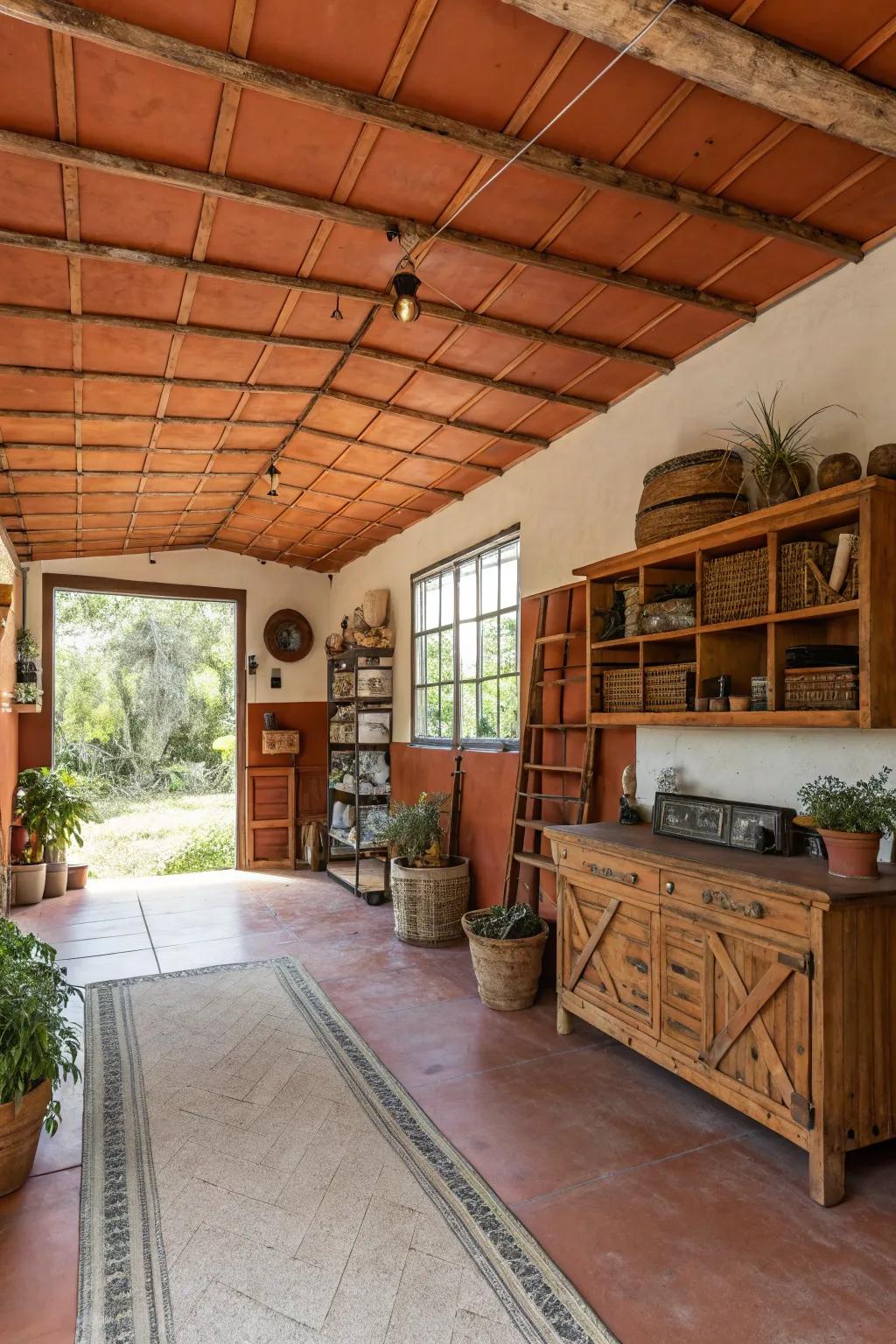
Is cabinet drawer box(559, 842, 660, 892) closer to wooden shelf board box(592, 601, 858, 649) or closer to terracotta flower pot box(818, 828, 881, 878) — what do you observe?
terracotta flower pot box(818, 828, 881, 878)

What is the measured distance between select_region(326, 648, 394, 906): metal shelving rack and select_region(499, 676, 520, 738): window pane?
2017 millimetres

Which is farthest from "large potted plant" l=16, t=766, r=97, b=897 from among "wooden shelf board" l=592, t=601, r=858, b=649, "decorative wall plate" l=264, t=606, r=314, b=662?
"wooden shelf board" l=592, t=601, r=858, b=649

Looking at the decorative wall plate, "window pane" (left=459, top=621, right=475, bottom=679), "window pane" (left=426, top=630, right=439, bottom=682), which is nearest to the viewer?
"window pane" (left=459, top=621, right=475, bottom=679)

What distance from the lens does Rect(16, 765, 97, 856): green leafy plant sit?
22.2 feet

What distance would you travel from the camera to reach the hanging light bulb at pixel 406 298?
2.87 metres

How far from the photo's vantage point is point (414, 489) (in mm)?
5996

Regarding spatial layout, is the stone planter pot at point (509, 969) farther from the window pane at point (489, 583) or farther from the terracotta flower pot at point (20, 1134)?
the window pane at point (489, 583)

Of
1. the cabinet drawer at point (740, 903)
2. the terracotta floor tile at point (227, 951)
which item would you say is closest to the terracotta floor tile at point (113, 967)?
the terracotta floor tile at point (227, 951)

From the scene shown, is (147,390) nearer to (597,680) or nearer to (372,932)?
(597,680)

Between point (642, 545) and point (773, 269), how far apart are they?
1.21m

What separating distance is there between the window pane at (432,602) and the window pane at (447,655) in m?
0.22

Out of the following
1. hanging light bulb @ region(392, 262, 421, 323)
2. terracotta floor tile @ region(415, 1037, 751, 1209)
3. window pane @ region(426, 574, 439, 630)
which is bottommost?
terracotta floor tile @ region(415, 1037, 751, 1209)

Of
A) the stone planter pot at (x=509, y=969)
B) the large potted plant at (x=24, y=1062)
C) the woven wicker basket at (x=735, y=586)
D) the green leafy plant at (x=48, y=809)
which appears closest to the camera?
the large potted plant at (x=24, y=1062)

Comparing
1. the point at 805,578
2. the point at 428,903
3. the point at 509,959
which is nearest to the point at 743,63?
the point at 805,578
